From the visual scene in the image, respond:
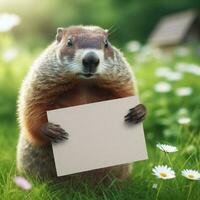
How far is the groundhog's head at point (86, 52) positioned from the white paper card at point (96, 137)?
18 centimetres

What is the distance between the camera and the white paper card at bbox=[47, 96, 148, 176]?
2.45 m

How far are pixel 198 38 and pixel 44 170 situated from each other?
9.93m

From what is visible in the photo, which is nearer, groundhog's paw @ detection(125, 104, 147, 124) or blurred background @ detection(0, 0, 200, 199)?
groundhog's paw @ detection(125, 104, 147, 124)

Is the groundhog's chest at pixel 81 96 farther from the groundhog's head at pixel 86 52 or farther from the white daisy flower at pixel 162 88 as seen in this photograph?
the white daisy flower at pixel 162 88

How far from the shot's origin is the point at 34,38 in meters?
16.4

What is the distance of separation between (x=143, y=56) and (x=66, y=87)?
17.0ft

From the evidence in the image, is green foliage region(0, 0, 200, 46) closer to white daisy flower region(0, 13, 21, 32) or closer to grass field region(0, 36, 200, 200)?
grass field region(0, 36, 200, 200)

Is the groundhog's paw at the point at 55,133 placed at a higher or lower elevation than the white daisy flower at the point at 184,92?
lower

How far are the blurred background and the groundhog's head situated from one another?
33 cm

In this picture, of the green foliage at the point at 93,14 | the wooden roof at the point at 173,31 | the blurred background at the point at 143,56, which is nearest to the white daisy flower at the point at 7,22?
the blurred background at the point at 143,56

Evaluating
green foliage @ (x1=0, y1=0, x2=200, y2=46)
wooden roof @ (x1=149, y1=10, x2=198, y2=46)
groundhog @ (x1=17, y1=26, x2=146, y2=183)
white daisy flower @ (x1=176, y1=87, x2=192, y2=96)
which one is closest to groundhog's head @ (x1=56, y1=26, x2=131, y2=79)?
groundhog @ (x1=17, y1=26, x2=146, y2=183)

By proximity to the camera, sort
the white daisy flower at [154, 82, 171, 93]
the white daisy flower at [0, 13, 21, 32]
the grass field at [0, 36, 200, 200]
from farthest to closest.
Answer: the white daisy flower at [0, 13, 21, 32], the white daisy flower at [154, 82, 171, 93], the grass field at [0, 36, 200, 200]

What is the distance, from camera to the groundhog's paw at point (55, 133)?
243cm

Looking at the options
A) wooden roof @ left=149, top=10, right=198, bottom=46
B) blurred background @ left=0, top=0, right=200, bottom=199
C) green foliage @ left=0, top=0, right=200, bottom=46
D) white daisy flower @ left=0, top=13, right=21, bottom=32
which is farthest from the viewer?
green foliage @ left=0, top=0, right=200, bottom=46
